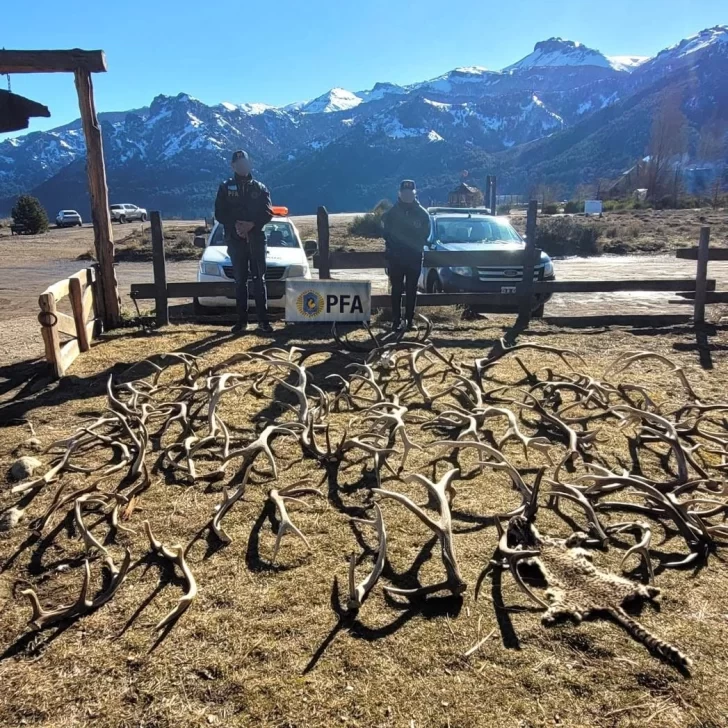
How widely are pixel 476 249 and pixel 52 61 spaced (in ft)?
21.2

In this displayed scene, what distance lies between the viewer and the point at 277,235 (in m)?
10.7

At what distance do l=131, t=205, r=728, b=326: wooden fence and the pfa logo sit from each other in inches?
26.7

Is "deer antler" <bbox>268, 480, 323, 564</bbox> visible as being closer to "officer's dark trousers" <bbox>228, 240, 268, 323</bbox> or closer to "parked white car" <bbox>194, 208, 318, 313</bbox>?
"officer's dark trousers" <bbox>228, 240, 268, 323</bbox>

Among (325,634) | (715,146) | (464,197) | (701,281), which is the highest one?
(715,146)

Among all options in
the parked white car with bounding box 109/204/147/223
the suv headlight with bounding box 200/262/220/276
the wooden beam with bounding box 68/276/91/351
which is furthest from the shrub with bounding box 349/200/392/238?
the parked white car with bounding box 109/204/147/223

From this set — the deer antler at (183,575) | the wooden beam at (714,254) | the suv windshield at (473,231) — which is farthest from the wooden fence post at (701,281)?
the deer antler at (183,575)

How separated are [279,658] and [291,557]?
23.6 inches

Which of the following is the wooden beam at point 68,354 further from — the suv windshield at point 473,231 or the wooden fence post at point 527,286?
the suv windshield at point 473,231

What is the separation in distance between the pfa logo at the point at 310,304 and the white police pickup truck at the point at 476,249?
92.9 inches

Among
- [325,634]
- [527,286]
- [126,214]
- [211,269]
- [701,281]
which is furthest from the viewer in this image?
[126,214]

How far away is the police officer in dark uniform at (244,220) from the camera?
746 centimetres

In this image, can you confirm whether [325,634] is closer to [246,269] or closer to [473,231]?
[246,269]

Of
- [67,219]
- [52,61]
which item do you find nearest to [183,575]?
[52,61]

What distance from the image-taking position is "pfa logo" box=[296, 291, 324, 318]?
7.79 meters
